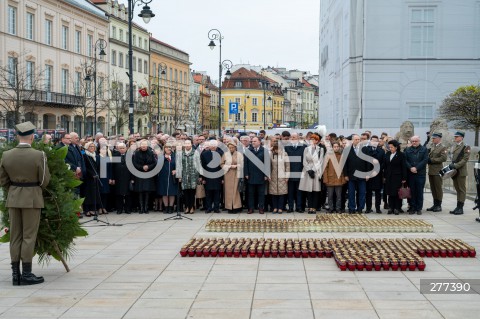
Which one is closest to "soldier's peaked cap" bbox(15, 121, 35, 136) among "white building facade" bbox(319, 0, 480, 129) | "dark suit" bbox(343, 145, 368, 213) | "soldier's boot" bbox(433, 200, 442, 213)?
"dark suit" bbox(343, 145, 368, 213)

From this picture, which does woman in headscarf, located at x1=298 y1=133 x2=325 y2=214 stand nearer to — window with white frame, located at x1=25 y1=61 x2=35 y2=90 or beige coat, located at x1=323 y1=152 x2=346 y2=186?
beige coat, located at x1=323 y1=152 x2=346 y2=186

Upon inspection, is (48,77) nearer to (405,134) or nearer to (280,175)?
(405,134)

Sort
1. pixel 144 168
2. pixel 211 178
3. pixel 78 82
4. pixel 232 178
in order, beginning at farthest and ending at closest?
pixel 78 82 < pixel 232 178 < pixel 211 178 < pixel 144 168

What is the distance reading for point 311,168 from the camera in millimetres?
16828

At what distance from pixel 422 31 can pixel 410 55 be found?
4.95 ft

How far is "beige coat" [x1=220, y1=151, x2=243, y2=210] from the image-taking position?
56.1 ft

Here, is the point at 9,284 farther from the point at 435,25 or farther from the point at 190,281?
the point at 435,25

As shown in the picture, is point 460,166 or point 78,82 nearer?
point 460,166

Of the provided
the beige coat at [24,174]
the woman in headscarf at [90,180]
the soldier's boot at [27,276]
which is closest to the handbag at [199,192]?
the woman in headscarf at [90,180]

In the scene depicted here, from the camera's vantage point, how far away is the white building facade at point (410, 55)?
37500mm

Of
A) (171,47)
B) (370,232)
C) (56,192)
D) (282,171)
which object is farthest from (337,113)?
(171,47)

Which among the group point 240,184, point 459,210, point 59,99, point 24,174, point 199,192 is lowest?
point 459,210

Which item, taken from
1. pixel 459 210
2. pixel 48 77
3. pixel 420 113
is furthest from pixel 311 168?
pixel 48 77

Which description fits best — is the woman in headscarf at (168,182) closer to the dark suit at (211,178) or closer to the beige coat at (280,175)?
the dark suit at (211,178)
